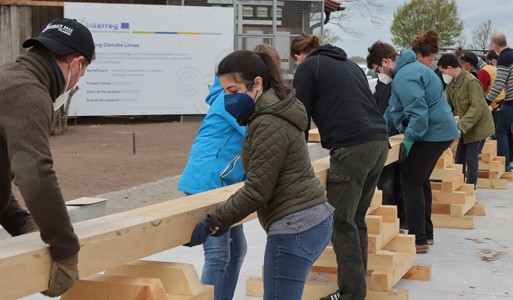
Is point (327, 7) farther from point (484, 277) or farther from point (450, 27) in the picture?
point (450, 27)

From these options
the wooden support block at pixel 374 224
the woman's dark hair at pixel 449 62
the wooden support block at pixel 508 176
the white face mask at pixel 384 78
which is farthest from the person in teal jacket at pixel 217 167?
the wooden support block at pixel 508 176

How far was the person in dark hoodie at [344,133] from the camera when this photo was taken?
5.20 m

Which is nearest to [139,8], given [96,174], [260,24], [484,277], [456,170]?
[260,24]

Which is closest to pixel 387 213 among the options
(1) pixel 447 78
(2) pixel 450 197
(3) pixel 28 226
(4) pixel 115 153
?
(2) pixel 450 197

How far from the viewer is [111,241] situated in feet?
10.9

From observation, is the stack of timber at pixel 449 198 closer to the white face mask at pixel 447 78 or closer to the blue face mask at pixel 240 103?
the white face mask at pixel 447 78

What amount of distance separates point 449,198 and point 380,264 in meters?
3.27

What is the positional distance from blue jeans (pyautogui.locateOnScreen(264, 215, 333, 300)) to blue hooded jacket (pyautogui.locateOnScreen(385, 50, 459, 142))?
3386 mm

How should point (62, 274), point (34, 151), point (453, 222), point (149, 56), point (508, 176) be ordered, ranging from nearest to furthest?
point (34, 151) → point (62, 274) → point (453, 222) → point (508, 176) → point (149, 56)

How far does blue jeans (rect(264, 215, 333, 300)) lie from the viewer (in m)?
3.90

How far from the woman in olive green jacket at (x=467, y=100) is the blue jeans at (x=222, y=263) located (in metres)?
4.97

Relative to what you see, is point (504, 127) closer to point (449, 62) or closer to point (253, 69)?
point (449, 62)

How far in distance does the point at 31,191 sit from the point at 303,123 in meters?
1.50

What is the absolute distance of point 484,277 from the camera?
22.6 ft
